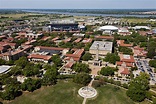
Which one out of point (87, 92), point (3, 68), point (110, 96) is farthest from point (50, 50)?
point (110, 96)

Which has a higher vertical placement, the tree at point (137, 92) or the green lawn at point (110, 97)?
the tree at point (137, 92)

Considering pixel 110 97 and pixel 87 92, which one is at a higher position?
pixel 87 92

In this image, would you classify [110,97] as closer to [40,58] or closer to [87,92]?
[87,92]

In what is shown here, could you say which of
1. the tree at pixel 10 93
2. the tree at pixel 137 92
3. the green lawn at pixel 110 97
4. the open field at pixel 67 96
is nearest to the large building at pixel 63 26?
the open field at pixel 67 96

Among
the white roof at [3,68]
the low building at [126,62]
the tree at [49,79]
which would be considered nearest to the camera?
the tree at [49,79]

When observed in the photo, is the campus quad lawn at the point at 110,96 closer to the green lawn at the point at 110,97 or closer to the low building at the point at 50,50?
the green lawn at the point at 110,97

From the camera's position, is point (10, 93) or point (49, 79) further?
point (49, 79)

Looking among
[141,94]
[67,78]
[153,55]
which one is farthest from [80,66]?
[153,55]

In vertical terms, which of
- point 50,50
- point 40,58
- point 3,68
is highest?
point 50,50
